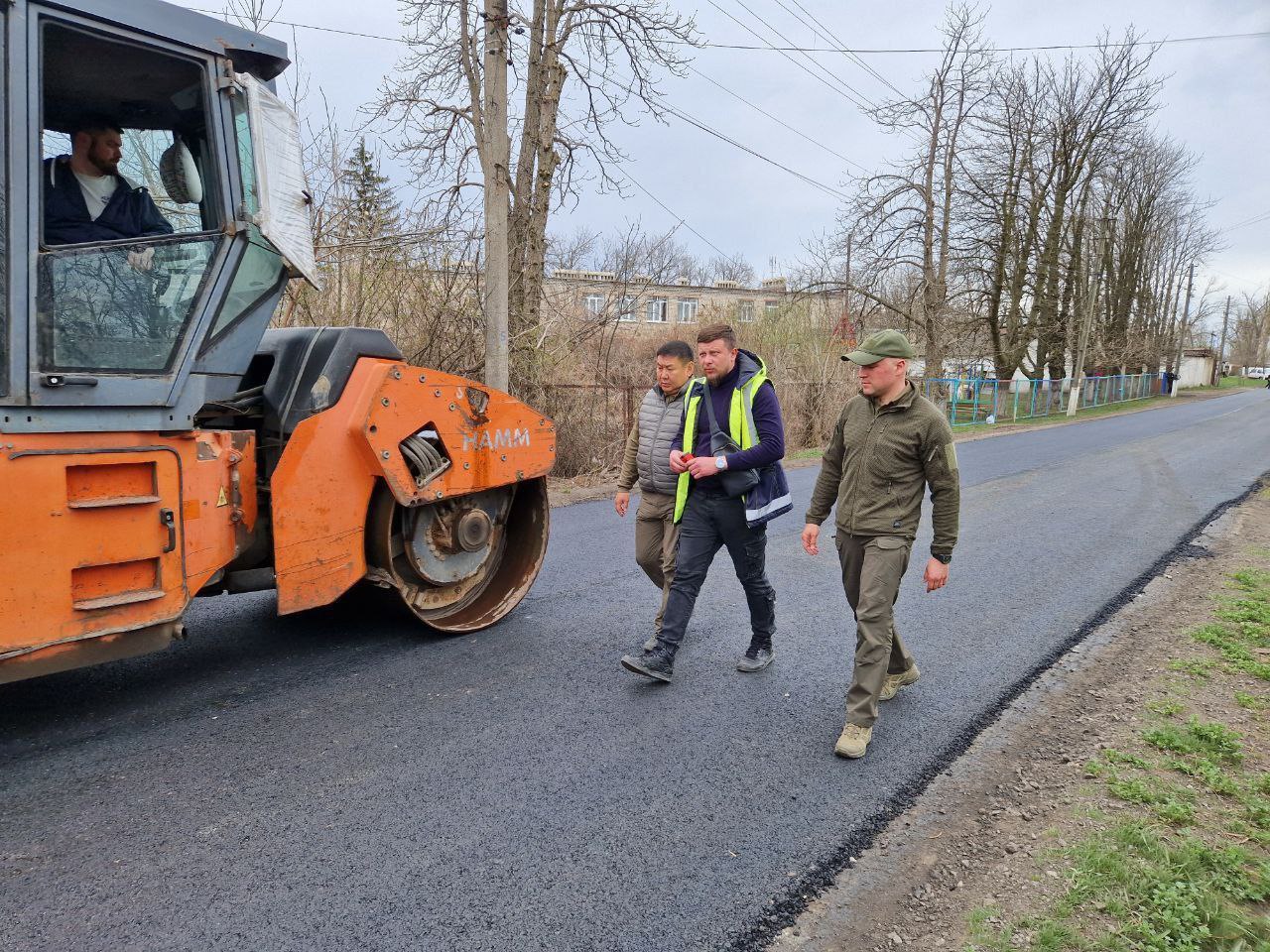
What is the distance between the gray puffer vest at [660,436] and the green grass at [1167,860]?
2318 mm

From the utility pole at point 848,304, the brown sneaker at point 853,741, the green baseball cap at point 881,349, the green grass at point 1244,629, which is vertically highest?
the utility pole at point 848,304

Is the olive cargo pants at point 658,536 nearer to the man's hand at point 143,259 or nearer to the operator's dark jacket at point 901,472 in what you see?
the operator's dark jacket at point 901,472

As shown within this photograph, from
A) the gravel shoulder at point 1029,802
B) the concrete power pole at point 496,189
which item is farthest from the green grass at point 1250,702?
the concrete power pole at point 496,189

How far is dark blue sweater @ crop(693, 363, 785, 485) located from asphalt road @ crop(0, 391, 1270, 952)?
1.12 meters

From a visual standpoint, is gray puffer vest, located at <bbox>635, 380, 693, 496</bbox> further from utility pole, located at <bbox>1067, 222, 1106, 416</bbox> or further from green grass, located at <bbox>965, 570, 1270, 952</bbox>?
utility pole, located at <bbox>1067, 222, 1106, 416</bbox>

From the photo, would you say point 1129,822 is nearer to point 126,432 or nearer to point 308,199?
point 126,432

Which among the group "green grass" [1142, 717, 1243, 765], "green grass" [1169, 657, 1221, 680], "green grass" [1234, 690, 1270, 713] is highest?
"green grass" [1169, 657, 1221, 680]

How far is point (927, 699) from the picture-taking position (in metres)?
3.87

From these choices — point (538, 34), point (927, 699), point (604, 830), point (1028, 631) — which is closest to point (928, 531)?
point (1028, 631)

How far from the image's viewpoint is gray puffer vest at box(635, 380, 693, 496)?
4277mm

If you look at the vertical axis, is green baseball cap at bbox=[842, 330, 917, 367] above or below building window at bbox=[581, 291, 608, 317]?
below

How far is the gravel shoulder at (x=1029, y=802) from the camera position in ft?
7.62

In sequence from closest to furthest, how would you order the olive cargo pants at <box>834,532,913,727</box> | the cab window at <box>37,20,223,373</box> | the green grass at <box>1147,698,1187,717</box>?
the cab window at <box>37,20,223,373</box> → the olive cargo pants at <box>834,532,913,727</box> → the green grass at <box>1147,698,1187,717</box>

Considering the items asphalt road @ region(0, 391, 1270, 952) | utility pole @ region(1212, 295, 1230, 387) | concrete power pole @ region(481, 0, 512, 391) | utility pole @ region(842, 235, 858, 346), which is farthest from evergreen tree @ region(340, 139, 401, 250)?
utility pole @ region(1212, 295, 1230, 387)
